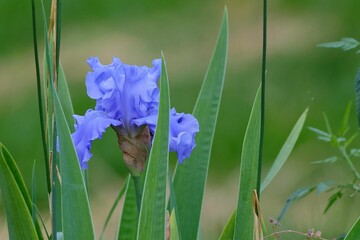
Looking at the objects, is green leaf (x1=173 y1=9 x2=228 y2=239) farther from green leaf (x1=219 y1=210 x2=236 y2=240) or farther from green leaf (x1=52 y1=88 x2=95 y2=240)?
green leaf (x1=52 y1=88 x2=95 y2=240)

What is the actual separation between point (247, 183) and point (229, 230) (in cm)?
14

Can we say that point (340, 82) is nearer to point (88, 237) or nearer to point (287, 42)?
point (287, 42)

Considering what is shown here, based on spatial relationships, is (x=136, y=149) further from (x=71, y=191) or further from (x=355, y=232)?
(x=355, y=232)

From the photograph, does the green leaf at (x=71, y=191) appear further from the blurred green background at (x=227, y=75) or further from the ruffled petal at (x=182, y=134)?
the blurred green background at (x=227, y=75)

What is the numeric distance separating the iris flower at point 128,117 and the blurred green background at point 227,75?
54.7 inches

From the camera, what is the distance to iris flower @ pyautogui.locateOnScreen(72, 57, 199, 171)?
156 cm

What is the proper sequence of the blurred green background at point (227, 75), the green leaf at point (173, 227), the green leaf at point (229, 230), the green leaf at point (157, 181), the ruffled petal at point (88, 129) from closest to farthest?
1. the green leaf at point (157, 181)
2. the ruffled petal at point (88, 129)
3. the green leaf at point (173, 227)
4. the green leaf at point (229, 230)
5. the blurred green background at point (227, 75)

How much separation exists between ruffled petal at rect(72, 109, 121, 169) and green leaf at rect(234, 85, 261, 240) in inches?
11.8

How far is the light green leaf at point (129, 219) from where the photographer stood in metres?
1.87

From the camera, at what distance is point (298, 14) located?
5461 millimetres

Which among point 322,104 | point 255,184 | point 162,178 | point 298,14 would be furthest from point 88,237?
point 298,14

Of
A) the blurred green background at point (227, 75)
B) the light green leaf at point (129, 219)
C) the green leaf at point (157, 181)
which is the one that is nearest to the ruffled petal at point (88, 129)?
the green leaf at point (157, 181)

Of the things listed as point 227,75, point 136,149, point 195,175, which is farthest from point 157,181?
point 227,75

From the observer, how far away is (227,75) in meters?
4.89
